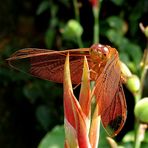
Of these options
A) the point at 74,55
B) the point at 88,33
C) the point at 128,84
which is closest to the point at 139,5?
the point at 88,33

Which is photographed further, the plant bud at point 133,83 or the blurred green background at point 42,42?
the blurred green background at point 42,42

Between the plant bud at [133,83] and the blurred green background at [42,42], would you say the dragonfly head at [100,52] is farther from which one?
the blurred green background at [42,42]

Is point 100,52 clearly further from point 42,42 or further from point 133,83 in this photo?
point 42,42

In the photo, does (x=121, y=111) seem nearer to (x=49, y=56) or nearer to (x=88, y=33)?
(x=49, y=56)

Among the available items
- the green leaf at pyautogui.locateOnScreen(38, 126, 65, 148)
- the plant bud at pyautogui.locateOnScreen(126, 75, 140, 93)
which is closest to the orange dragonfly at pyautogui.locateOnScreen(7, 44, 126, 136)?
the plant bud at pyautogui.locateOnScreen(126, 75, 140, 93)

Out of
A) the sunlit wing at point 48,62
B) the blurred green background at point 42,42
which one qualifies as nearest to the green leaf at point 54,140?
the blurred green background at point 42,42

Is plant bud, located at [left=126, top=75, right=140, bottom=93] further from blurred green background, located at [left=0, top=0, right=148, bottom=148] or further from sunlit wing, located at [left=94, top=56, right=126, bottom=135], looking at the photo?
blurred green background, located at [left=0, top=0, right=148, bottom=148]
